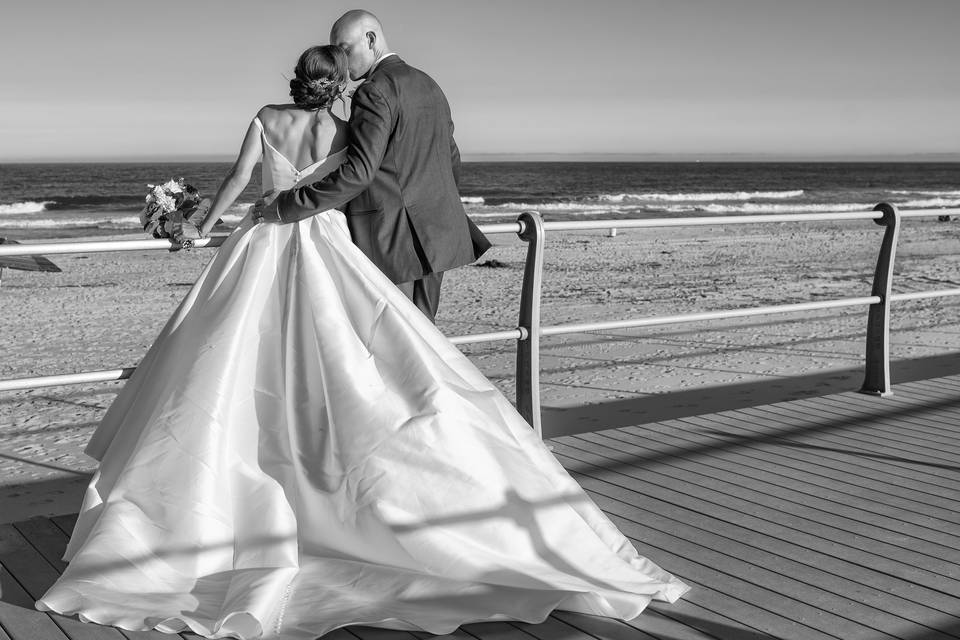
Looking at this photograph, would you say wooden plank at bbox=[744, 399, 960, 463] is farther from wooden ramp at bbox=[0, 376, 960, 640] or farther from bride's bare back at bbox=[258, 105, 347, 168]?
bride's bare back at bbox=[258, 105, 347, 168]

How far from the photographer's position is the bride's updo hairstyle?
2570mm

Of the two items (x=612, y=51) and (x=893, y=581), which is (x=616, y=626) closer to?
(x=893, y=581)

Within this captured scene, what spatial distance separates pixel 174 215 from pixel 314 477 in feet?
3.02

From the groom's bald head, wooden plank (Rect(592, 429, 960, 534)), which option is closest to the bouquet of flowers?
the groom's bald head

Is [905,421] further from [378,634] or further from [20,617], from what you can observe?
[20,617]

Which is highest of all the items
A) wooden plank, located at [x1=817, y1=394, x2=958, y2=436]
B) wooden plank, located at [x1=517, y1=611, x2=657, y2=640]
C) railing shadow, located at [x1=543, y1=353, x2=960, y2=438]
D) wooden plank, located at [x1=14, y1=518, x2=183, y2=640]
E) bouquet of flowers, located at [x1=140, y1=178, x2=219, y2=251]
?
bouquet of flowers, located at [x1=140, y1=178, x2=219, y2=251]

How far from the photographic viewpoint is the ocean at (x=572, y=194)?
2881 centimetres

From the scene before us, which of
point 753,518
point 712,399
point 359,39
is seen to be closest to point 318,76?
point 359,39

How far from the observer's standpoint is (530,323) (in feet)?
12.2

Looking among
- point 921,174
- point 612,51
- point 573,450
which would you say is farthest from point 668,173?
point 573,450

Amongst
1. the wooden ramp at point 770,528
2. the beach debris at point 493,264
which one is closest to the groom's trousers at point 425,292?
the wooden ramp at point 770,528

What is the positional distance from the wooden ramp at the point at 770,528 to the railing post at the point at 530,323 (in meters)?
0.19

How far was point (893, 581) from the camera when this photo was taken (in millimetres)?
2418

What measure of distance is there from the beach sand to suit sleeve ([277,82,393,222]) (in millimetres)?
2623
